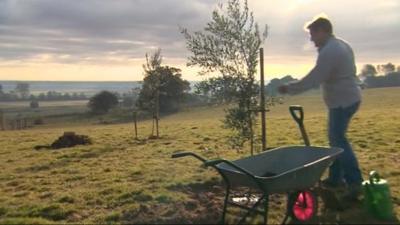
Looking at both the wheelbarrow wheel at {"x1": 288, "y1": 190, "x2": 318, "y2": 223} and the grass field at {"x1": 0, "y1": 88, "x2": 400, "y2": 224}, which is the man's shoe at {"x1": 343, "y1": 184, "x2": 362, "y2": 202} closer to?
the grass field at {"x1": 0, "y1": 88, "x2": 400, "y2": 224}

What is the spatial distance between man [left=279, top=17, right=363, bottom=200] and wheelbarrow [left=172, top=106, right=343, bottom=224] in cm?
46

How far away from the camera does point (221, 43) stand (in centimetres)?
905

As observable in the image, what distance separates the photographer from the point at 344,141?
662cm

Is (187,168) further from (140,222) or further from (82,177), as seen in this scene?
(140,222)

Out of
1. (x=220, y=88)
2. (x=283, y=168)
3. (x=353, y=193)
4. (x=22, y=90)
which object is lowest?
(x=22, y=90)

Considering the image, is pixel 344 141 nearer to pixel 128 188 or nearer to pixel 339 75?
pixel 339 75

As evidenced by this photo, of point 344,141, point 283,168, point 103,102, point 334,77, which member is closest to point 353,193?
point 344,141

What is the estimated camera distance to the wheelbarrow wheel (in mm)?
5621

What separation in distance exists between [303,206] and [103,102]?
67.8 meters

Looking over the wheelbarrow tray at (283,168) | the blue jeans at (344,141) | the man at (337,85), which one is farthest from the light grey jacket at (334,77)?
the wheelbarrow tray at (283,168)

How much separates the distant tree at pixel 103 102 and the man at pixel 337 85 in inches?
2582

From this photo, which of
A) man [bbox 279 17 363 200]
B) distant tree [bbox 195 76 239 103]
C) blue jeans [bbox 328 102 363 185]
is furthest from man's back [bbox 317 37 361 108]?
distant tree [bbox 195 76 239 103]

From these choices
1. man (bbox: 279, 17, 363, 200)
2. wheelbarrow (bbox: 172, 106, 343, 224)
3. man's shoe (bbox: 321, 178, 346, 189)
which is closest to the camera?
wheelbarrow (bbox: 172, 106, 343, 224)

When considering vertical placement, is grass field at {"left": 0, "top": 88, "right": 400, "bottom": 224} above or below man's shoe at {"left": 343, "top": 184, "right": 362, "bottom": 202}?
below
